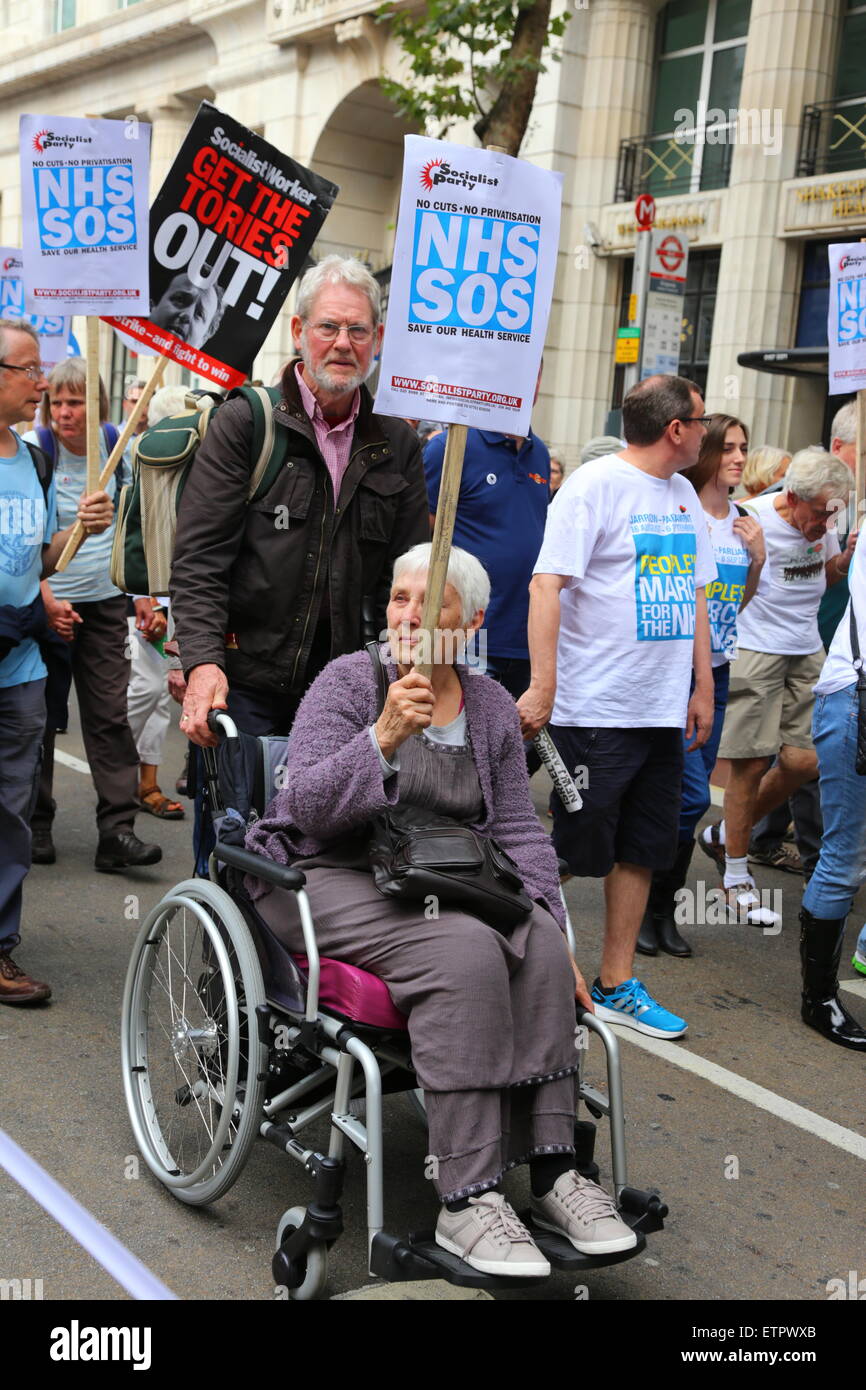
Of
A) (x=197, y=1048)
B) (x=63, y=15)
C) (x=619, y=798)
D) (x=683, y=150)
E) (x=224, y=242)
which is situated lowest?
(x=197, y=1048)

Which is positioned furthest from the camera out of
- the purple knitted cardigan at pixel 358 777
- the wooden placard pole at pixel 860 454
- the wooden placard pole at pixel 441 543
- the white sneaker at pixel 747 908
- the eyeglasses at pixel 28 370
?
the white sneaker at pixel 747 908

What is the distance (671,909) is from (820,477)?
77.2 inches

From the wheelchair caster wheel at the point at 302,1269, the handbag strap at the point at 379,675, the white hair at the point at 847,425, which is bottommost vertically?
the wheelchair caster wheel at the point at 302,1269

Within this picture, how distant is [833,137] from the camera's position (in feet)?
48.0

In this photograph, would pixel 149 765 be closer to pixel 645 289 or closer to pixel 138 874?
pixel 138 874

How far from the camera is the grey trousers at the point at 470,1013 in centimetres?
301

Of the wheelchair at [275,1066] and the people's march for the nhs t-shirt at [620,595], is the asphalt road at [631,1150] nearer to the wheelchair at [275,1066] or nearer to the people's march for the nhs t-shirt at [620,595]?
the wheelchair at [275,1066]

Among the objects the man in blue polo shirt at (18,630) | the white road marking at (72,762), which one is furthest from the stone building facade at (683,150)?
the man in blue polo shirt at (18,630)

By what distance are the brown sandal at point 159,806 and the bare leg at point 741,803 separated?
261 cm

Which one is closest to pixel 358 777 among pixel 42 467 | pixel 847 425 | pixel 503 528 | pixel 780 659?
pixel 42 467

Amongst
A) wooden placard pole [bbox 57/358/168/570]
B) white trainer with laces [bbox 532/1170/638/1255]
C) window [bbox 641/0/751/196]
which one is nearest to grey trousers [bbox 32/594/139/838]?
wooden placard pole [bbox 57/358/168/570]

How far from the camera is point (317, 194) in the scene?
4.92 m

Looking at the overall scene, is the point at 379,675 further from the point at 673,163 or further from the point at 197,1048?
the point at 673,163

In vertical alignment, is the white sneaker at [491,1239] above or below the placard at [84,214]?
below
